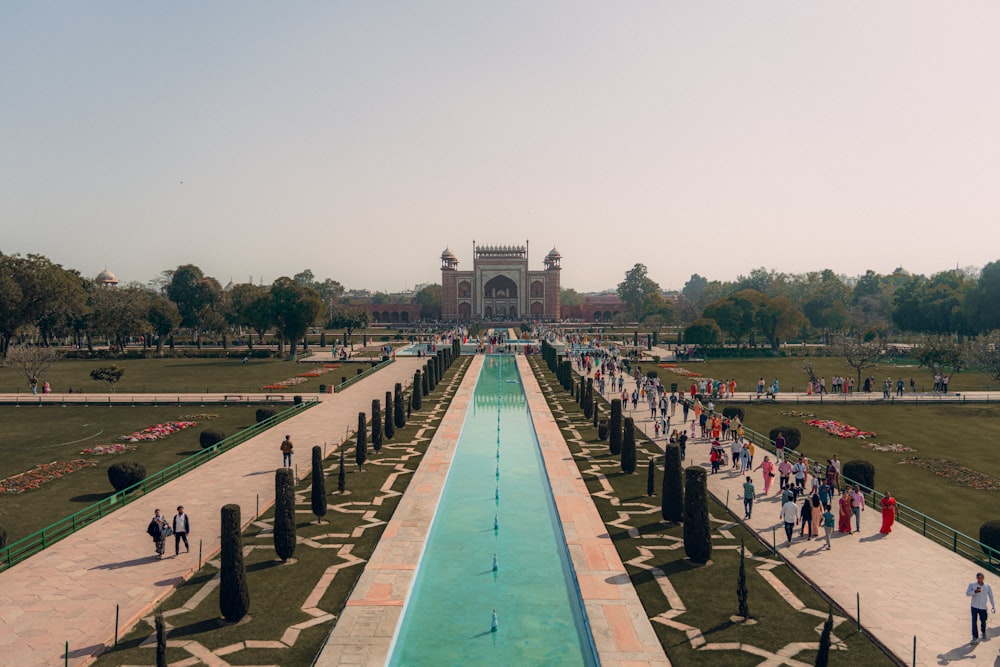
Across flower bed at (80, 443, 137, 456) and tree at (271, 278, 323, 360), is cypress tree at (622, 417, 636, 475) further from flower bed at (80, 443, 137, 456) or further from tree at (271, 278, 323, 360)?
tree at (271, 278, 323, 360)

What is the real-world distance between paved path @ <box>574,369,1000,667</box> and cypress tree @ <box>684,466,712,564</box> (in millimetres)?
2099

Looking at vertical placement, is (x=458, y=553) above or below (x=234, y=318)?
below

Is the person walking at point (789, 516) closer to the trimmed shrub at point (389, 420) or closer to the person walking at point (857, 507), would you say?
the person walking at point (857, 507)

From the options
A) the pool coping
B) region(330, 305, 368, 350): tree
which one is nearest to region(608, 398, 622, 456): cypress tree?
the pool coping

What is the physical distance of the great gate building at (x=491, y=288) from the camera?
498ft

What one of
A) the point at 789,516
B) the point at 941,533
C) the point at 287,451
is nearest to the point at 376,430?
the point at 287,451

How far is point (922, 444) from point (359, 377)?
35.8 m

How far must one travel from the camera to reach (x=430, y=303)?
160875mm

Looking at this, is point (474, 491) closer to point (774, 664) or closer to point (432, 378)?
point (774, 664)

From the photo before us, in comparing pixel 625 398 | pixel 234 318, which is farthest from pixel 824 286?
pixel 234 318

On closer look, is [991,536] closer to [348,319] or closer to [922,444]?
[922,444]

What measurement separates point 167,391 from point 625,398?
97.3 ft

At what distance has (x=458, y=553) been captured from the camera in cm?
1788

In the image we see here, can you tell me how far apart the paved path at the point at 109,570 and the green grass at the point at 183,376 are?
75.5 ft
